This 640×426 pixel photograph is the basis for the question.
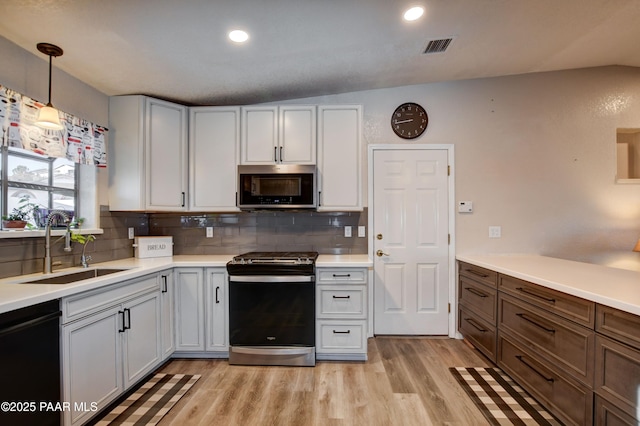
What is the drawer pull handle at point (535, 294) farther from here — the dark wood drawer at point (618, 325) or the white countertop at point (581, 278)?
the dark wood drawer at point (618, 325)

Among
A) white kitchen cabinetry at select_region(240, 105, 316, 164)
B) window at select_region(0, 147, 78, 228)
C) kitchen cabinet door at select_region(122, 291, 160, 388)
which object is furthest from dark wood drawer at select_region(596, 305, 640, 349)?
window at select_region(0, 147, 78, 228)

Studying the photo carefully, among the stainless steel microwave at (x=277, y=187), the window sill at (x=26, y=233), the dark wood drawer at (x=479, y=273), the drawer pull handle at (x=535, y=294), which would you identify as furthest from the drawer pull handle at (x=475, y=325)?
the window sill at (x=26, y=233)

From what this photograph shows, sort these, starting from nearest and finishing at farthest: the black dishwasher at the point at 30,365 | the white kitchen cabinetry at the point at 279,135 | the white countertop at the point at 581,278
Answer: the black dishwasher at the point at 30,365 → the white countertop at the point at 581,278 → the white kitchen cabinetry at the point at 279,135

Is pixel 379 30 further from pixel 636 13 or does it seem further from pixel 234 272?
pixel 234 272

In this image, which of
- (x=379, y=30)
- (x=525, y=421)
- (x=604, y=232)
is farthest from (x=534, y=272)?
(x=379, y=30)

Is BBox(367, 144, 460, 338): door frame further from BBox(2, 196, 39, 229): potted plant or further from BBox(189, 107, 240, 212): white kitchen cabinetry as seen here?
BBox(2, 196, 39, 229): potted plant

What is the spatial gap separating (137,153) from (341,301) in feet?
7.22

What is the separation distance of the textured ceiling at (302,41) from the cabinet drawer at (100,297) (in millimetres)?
1559

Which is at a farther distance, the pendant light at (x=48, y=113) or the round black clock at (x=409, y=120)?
the round black clock at (x=409, y=120)

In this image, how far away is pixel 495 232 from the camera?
3.03 m

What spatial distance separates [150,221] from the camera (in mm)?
3174

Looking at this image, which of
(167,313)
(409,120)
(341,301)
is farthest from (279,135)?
(167,313)

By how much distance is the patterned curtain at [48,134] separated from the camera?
1.77 m

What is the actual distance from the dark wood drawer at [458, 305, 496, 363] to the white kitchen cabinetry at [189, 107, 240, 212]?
246 centimetres
